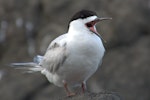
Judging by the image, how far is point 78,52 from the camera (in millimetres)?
5754

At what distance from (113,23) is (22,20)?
1.70m

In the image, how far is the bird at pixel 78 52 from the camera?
5750mm

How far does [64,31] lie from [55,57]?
5805mm

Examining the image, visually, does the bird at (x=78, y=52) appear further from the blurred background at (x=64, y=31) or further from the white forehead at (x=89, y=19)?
the blurred background at (x=64, y=31)

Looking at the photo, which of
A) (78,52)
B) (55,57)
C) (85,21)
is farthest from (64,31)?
(78,52)

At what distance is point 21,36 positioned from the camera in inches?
487

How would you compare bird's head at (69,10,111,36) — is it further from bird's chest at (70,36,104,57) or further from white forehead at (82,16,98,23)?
bird's chest at (70,36,104,57)

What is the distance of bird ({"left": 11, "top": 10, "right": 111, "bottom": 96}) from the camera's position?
575 centimetres

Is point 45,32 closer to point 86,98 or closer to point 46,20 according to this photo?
point 46,20

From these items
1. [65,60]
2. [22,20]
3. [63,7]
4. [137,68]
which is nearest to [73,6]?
[63,7]

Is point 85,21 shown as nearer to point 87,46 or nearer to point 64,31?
point 87,46

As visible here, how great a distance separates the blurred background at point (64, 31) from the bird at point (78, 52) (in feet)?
15.3

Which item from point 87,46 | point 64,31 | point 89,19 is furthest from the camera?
point 64,31

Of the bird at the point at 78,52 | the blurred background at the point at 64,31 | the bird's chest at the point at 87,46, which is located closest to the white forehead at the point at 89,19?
the bird at the point at 78,52
